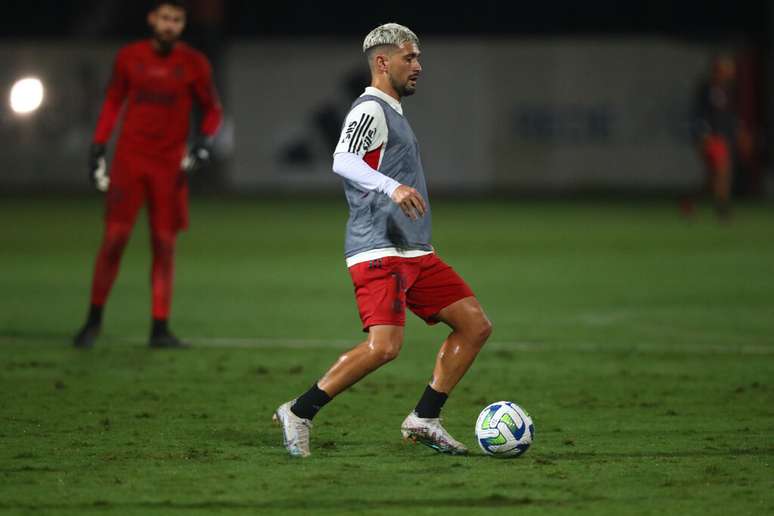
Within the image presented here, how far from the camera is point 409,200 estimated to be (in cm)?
662

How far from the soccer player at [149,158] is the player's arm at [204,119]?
14 millimetres

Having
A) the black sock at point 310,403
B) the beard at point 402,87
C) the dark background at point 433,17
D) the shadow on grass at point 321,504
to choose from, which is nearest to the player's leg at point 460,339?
the black sock at point 310,403

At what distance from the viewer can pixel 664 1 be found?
36.9 m

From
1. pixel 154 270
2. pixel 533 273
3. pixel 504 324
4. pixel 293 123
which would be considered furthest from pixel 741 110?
pixel 154 270

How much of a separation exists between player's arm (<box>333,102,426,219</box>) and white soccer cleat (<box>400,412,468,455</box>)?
1.11 m

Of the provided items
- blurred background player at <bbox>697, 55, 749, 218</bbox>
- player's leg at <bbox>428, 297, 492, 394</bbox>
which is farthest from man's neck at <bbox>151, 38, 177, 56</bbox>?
blurred background player at <bbox>697, 55, 749, 218</bbox>

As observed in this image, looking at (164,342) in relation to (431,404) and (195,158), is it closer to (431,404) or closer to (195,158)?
(195,158)

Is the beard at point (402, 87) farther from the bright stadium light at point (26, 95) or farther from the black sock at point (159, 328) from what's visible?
the black sock at point (159, 328)

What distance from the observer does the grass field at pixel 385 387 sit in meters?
6.27

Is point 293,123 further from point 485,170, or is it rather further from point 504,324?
point 504,324

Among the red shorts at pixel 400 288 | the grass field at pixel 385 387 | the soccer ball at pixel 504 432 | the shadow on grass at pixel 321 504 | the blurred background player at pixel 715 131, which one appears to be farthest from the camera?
the blurred background player at pixel 715 131

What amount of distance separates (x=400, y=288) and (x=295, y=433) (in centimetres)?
84

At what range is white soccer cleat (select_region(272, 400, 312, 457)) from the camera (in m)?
7.00

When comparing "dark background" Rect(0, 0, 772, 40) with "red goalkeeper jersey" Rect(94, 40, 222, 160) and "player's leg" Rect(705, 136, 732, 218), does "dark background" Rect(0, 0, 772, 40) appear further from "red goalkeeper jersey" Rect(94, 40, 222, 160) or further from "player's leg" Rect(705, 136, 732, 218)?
"red goalkeeper jersey" Rect(94, 40, 222, 160)
